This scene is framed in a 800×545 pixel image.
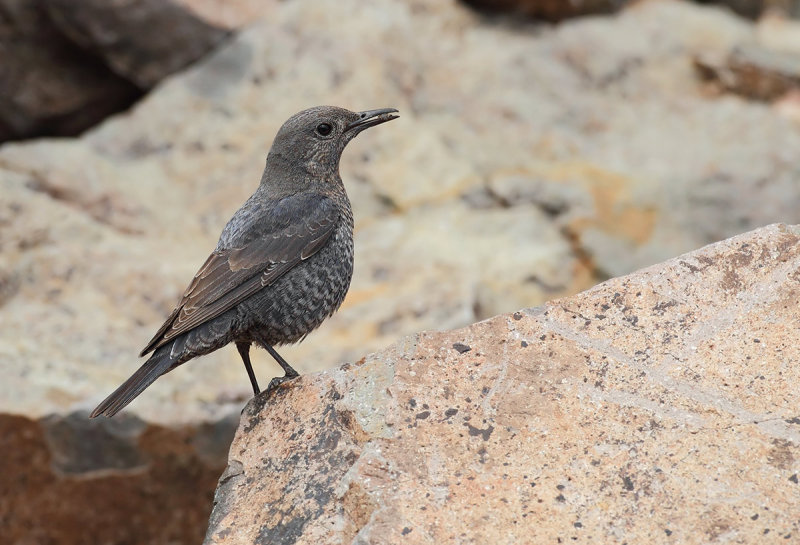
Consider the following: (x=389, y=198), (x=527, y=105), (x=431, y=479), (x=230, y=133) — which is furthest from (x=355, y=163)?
(x=431, y=479)

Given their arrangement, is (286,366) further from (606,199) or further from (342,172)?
(606,199)

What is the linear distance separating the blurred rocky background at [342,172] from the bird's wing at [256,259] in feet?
4.90

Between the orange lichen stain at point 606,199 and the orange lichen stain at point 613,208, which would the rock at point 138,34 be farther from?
the orange lichen stain at point 613,208

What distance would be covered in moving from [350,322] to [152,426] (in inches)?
61.4

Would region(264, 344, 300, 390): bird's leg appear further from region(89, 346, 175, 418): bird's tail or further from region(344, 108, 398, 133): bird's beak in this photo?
region(344, 108, 398, 133): bird's beak

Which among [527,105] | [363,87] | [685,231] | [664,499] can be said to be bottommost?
[685,231]

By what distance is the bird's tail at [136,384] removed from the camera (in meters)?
4.42

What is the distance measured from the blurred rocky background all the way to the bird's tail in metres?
1.50

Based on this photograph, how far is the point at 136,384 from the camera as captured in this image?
14.8ft

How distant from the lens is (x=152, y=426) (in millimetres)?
6086

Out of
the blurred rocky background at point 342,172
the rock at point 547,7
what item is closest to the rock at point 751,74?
the blurred rocky background at point 342,172

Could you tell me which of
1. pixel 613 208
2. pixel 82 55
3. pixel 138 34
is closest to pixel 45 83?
pixel 82 55

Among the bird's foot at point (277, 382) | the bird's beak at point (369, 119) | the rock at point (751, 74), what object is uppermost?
the bird's beak at point (369, 119)

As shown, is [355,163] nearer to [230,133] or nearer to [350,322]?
[230,133]
